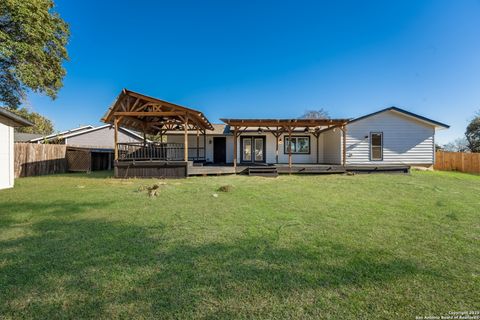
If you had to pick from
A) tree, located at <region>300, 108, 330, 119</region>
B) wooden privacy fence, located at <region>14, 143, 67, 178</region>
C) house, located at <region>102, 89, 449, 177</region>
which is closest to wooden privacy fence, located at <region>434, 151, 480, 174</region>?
house, located at <region>102, 89, 449, 177</region>

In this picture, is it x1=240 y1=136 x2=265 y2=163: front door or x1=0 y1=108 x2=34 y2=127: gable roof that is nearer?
x1=0 y1=108 x2=34 y2=127: gable roof

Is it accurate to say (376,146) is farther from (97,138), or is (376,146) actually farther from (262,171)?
(97,138)

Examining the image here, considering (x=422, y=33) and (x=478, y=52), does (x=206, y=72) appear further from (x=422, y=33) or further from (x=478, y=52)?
(x=478, y=52)

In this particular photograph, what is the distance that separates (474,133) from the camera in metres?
28.0

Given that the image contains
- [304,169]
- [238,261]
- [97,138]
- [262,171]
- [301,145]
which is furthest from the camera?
[97,138]

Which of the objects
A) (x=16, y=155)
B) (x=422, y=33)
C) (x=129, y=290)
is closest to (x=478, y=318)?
(x=129, y=290)

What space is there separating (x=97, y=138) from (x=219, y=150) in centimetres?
1366

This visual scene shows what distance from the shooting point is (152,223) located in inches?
160

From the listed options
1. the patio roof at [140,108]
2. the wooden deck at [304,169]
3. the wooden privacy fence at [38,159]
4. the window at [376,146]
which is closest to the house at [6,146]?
the patio roof at [140,108]

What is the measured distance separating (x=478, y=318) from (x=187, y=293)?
242cm

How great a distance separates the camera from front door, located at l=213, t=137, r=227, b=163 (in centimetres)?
1591

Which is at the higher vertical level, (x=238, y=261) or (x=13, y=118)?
(x=13, y=118)

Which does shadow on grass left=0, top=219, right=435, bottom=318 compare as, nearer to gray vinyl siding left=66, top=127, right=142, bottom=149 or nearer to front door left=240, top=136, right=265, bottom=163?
front door left=240, top=136, right=265, bottom=163

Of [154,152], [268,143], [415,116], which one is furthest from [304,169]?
[415,116]
